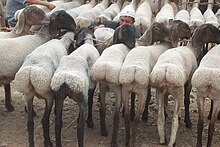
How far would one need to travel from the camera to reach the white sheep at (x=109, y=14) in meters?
9.24

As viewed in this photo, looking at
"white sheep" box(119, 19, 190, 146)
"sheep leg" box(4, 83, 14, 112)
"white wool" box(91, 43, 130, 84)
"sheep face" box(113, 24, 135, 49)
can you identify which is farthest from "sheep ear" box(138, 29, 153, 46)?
"sheep leg" box(4, 83, 14, 112)

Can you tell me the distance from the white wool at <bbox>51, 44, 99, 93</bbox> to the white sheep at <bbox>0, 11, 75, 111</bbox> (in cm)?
101

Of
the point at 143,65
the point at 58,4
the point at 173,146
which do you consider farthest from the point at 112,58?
the point at 58,4

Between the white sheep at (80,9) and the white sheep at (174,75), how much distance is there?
3668 mm

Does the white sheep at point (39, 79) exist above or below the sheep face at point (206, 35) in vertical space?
below

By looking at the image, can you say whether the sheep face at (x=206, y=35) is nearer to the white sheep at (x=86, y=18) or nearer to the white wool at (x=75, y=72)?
the white wool at (x=75, y=72)

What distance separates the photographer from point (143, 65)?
5.84 meters

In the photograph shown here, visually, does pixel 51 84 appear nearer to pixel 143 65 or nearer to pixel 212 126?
pixel 143 65

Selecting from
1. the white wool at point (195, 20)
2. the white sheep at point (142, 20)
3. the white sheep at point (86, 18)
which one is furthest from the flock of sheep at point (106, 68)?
the white wool at point (195, 20)

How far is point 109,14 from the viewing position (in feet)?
32.1

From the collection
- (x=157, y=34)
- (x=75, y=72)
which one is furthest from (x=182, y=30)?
(x=75, y=72)

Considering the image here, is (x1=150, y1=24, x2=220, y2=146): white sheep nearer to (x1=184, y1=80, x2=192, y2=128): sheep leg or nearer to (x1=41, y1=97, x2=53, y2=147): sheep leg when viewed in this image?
(x1=184, y1=80, x2=192, y2=128): sheep leg

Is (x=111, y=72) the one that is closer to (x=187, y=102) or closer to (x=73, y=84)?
(x=73, y=84)

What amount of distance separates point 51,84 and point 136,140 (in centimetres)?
191
